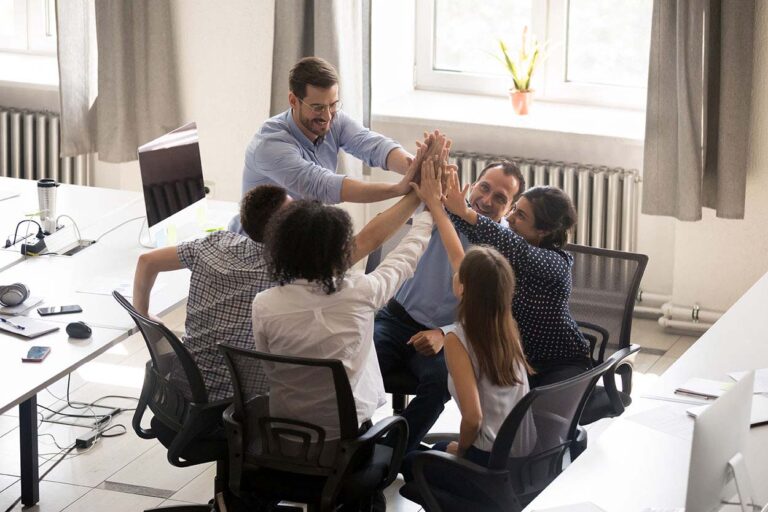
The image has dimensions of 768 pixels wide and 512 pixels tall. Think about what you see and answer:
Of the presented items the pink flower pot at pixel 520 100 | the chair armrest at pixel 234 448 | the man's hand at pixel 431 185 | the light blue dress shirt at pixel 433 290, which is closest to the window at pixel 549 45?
the pink flower pot at pixel 520 100

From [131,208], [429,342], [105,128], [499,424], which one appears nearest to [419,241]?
[429,342]

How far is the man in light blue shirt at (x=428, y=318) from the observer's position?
3.66 m

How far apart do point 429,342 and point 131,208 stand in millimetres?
1876

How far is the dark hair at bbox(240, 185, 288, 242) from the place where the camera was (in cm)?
330

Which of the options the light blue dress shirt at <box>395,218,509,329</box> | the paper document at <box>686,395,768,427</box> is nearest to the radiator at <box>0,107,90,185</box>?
the light blue dress shirt at <box>395,218,509,329</box>

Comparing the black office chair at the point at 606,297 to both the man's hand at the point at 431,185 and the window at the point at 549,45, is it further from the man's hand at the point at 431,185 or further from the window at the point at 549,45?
the window at the point at 549,45

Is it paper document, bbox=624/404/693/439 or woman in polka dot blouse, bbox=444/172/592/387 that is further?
woman in polka dot blouse, bbox=444/172/592/387

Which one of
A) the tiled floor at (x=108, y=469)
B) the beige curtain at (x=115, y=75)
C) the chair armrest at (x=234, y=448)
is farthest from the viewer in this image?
the beige curtain at (x=115, y=75)

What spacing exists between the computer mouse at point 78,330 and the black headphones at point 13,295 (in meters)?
0.33

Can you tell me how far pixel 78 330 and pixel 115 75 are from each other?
8.95 feet

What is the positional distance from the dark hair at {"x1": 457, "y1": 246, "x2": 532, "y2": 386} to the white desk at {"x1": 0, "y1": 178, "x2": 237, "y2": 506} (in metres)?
1.27

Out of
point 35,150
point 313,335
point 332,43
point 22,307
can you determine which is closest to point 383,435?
point 313,335

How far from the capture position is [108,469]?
13.9 ft

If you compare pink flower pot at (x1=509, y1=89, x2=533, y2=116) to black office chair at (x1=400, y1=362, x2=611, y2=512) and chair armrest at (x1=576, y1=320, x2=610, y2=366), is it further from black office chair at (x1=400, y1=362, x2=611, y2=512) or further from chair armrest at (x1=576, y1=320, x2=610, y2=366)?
black office chair at (x1=400, y1=362, x2=611, y2=512)
